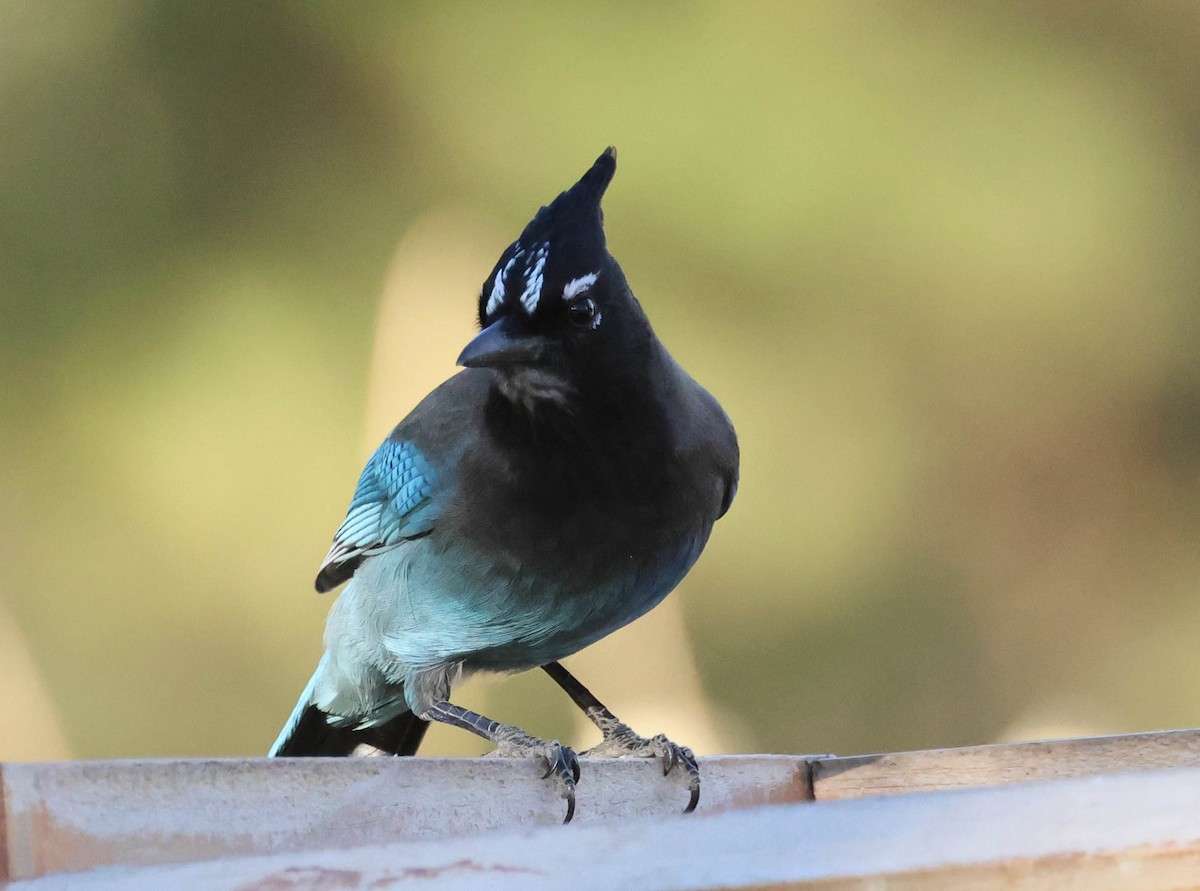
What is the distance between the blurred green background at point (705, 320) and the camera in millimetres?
4441

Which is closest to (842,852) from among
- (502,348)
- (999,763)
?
(999,763)

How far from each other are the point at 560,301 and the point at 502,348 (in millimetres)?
120

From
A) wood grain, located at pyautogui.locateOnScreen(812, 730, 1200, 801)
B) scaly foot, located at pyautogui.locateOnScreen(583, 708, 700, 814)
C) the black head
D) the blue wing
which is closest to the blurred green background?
the blue wing

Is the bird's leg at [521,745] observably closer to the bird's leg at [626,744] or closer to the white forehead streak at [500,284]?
the bird's leg at [626,744]

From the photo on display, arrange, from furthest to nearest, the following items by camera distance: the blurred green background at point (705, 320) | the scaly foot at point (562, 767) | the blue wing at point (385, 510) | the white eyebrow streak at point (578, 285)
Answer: the blurred green background at point (705, 320) < the blue wing at point (385, 510) < the white eyebrow streak at point (578, 285) < the scaly foot at point (562, 767)

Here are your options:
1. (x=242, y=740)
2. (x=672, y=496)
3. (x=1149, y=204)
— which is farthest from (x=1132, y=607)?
(x=672, y=496)

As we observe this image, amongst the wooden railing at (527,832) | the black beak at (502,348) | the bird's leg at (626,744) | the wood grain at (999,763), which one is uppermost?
the black beak at (502,348)

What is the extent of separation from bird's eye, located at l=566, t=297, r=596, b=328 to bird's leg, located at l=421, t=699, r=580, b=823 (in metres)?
0.54

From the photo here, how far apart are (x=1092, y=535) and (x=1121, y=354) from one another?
1.96 feet

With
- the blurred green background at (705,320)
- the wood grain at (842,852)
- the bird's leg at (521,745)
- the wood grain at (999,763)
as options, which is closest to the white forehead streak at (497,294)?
the bird's leg at (521,745)

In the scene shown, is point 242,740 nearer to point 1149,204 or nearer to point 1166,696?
point 1166,696

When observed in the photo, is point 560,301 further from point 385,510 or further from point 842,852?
point 842,852

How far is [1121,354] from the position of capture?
4816 millimetres

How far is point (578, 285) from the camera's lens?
1.93 metres
